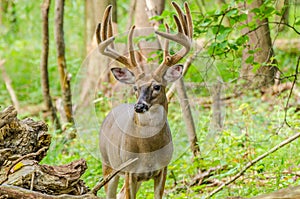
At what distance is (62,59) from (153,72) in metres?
3.67

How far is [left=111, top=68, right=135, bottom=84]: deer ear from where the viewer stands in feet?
18.4

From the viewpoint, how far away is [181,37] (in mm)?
5520

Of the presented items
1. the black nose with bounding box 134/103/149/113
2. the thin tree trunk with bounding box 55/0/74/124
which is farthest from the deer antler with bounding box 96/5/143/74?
the thin tree trunk with bounding box 55/0/74/124

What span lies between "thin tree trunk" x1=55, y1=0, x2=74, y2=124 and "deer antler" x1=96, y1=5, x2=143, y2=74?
119 inches

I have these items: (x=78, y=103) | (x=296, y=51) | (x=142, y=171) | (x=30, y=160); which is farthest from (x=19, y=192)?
(x=296, y=51)

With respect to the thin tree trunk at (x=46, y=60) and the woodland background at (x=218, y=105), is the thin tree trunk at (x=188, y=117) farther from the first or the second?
the thin tree trunk at (x=46, y=60)

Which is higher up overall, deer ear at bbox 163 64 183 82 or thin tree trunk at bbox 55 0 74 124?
deer ear at bbox 163 64 183 82

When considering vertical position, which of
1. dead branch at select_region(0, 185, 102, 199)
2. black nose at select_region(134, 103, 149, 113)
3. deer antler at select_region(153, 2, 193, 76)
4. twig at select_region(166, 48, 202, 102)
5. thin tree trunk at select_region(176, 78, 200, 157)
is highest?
deer antler at select_region(153, 2, 193, 76)

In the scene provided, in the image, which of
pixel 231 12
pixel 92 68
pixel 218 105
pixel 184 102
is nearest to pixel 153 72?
pixel 231 12

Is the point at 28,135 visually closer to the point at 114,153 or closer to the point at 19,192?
the point at 19,192

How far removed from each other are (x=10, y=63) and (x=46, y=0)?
379 inches

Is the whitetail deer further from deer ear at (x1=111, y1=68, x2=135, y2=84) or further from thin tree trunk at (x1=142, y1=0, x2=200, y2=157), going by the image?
thin tree trunk at (x1=142, y1=0, x2=200, y2=157)

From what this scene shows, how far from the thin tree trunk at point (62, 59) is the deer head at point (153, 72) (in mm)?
3031

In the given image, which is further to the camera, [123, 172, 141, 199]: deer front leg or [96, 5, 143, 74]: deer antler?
[96, 5, 143, 74]: deer antler
